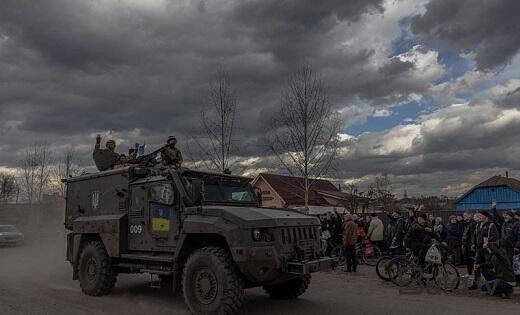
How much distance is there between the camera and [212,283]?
795 centimetres

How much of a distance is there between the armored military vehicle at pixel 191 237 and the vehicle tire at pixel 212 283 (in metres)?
0.01

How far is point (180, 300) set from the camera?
9.87 metres

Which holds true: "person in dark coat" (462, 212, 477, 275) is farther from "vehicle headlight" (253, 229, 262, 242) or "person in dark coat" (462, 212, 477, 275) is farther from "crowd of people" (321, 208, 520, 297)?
"vehicle headlight" (253, 229, 262, 242)

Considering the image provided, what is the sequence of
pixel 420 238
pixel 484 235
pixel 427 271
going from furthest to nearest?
1. pixel 420 238
2. pixel 427 271
3. pixel 484 235

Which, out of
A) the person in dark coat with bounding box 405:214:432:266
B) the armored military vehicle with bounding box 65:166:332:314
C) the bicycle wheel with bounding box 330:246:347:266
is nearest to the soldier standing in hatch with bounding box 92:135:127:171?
the armored military vehicle with bounding box 65:166:332:314

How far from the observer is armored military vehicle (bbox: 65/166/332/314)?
7.80 m

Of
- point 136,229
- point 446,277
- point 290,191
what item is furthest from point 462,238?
point 290,191

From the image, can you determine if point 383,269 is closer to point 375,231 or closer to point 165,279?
point 375,231

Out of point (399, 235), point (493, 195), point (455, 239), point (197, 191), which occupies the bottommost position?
point (455, 239)

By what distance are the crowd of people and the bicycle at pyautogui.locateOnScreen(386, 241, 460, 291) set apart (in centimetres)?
26

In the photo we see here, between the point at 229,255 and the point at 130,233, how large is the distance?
2757mm

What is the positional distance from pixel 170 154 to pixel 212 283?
3602 millimetres

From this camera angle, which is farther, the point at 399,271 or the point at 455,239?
the point at 455,239

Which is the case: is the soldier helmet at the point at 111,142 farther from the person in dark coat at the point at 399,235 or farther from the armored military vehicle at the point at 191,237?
the person in dark coat at the point at 399,235
